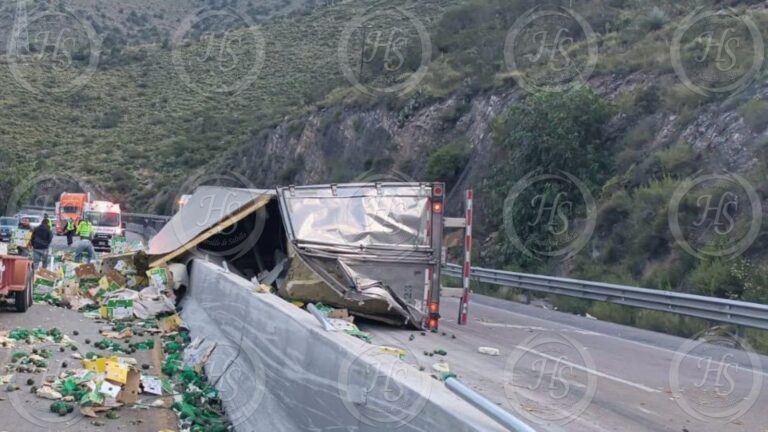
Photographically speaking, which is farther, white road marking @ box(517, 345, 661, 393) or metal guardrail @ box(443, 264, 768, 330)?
metal guardrail @ box(443, 264, 768, 330)

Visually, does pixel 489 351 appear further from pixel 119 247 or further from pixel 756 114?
pixel 756 114

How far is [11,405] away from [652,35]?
31.5 m

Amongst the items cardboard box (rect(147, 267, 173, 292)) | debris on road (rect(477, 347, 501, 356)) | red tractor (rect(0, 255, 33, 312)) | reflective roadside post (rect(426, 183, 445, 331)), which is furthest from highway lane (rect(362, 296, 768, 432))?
red tractor (rect(0, 255, 33, 312))

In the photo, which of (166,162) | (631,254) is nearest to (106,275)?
(631,254)

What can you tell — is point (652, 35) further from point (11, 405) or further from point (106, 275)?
point (11, 405)

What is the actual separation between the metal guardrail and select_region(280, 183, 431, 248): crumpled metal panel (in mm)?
5319

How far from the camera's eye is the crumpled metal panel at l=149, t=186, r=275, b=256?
48.9 feet

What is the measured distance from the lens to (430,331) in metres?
13.5

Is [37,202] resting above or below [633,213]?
below

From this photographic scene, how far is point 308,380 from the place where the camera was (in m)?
6.10

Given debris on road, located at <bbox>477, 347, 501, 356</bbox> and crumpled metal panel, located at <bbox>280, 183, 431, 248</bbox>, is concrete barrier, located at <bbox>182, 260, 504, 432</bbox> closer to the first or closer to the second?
crumpled metal panel, located at <bbox>280, 183, 431, 248</bbox>

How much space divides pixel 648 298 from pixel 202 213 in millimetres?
8523

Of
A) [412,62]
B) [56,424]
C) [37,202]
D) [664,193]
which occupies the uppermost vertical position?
[412,62]

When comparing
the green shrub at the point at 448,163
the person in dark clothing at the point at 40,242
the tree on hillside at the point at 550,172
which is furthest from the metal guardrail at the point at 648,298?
the green shrub at the point at 448,163
